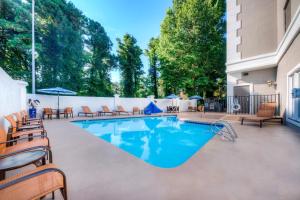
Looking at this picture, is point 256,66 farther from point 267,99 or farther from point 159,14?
point 159,14

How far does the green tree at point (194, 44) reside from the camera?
1705cm

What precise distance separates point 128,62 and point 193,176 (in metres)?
24.0

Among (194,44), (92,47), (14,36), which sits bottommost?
(14,36)

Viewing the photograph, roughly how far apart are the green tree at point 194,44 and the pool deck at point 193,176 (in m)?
16.1

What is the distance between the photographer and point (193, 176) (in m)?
2.33

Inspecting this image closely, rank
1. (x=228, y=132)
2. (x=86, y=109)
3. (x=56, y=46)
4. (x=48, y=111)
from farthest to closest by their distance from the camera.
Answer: (x=56, y=46)
(x=86, y=109)
(x=48, y=111)
(x=228, y=132)

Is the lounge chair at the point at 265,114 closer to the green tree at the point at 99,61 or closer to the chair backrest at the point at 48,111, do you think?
the chair backrest at the point at 48,111

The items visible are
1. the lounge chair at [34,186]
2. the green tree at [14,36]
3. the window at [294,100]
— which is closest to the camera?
the lounge chair at [34,186]

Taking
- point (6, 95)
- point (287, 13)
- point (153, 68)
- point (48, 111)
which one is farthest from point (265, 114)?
point (153, 68)

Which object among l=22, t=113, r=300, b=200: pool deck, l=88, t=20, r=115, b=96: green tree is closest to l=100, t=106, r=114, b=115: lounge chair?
l=88, t=20, r=115, b=96: green tree

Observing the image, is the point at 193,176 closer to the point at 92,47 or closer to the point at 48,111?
the point at 48,111

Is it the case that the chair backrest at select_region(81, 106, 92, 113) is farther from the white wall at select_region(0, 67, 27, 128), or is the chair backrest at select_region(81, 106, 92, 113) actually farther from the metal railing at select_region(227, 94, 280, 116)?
the metal railing at select_region(227, 94, 280, 116)

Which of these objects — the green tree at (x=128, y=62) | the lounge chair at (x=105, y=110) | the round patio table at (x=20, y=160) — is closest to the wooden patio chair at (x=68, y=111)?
the lounge chair at (x=105, y=110)

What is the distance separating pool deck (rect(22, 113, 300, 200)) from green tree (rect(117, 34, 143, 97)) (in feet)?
69.7
